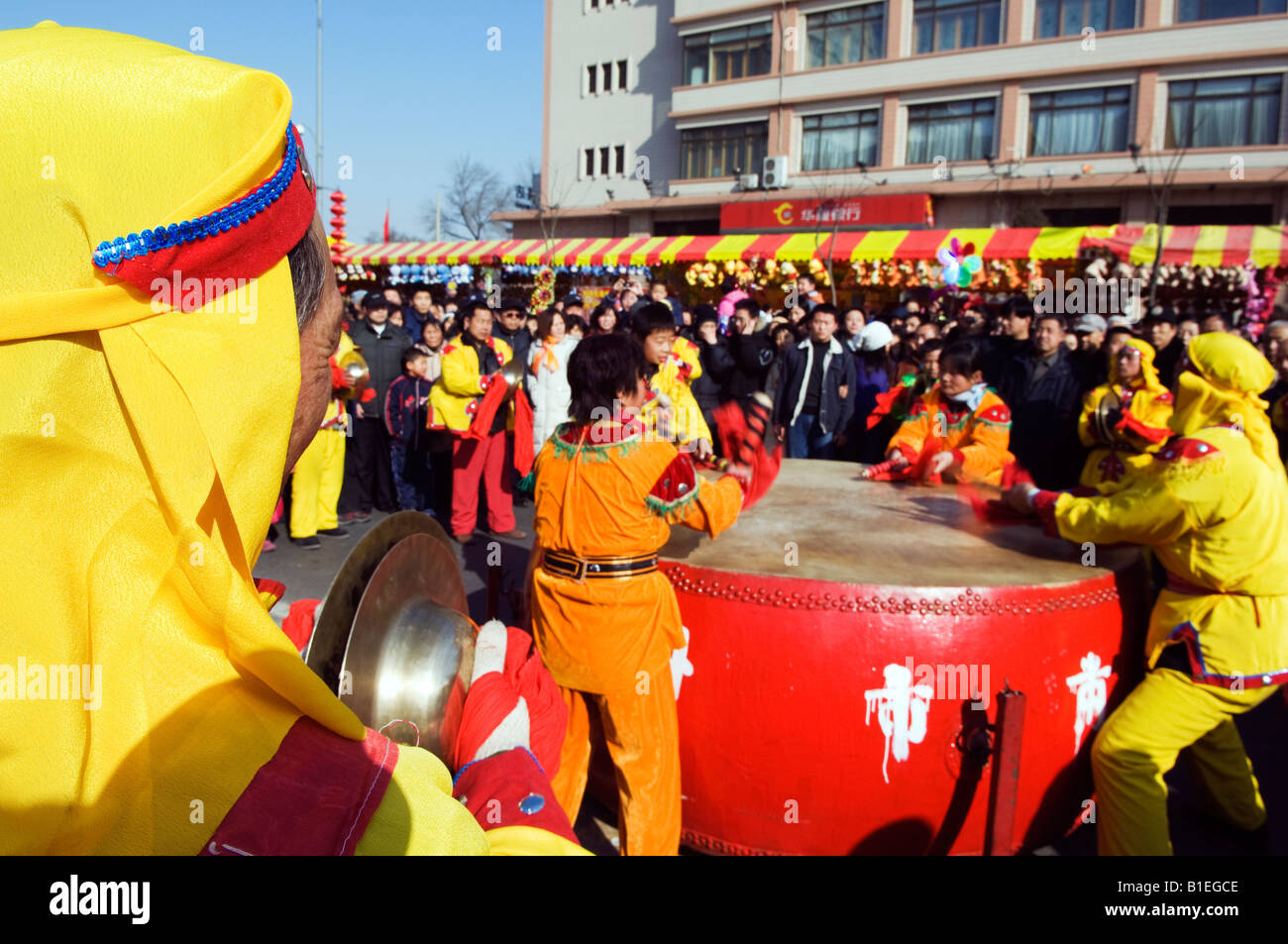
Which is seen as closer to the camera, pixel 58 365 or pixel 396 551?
pixel 58 365

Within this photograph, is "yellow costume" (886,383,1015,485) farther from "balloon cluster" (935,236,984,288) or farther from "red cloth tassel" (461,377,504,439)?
"balloon cluster" (935,236,984,288)

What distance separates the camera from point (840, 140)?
25609 millimetres

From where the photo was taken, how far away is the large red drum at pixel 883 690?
2559 mm

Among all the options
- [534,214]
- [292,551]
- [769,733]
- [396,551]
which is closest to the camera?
[396,551]

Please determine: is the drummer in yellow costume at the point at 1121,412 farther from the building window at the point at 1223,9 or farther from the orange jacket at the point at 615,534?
the building window at the point at 1223,9

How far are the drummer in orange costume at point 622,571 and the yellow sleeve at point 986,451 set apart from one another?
1.96 metres

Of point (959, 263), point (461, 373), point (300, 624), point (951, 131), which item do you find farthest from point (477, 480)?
point (951, 131)

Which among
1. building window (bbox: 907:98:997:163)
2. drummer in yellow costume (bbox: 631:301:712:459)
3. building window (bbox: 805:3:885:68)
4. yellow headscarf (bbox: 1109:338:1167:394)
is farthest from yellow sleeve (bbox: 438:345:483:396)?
building window (bbox: 805:3:885:68)

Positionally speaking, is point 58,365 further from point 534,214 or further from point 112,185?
point 534,214

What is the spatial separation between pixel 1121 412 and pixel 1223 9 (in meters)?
22.3

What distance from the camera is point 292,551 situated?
20.2 feet

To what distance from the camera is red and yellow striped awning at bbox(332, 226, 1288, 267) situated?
1358cm

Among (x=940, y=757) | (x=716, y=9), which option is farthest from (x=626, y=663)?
(x=716, y=9)
